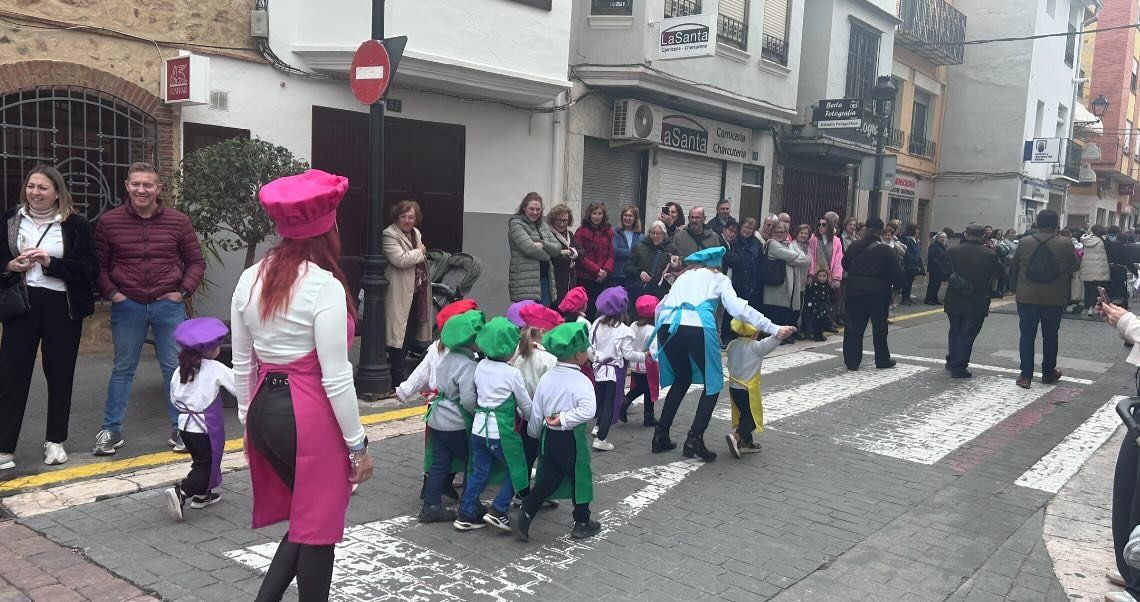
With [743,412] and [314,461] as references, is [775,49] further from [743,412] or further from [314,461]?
[314,461]

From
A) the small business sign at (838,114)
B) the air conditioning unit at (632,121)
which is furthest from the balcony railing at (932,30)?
the air conditioning unit at (632,121)

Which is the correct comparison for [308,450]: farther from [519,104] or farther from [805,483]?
[519,104]

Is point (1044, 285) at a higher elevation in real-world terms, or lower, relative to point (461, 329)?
higher

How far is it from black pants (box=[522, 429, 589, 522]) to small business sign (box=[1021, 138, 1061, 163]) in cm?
2684

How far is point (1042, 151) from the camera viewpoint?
89.2 feet

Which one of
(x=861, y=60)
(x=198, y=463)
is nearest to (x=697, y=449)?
(x=198, y=463)

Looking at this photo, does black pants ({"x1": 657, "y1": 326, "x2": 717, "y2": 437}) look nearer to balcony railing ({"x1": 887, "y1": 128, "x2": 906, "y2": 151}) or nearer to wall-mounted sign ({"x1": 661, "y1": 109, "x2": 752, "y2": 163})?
wall-mounted sign ({"x1": 661, "y1": 109, "x2": 752, "y2": 163})

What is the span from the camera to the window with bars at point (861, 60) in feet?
69.6

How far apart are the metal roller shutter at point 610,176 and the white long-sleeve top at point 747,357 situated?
8.48m

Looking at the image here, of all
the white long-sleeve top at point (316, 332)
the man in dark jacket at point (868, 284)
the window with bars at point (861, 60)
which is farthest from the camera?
the window with bars at point (861, 60)

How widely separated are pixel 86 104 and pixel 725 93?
35.7 ft

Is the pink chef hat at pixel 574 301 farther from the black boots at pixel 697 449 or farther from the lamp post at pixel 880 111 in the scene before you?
the lamp post at pixel 880 111

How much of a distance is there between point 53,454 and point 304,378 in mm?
3546

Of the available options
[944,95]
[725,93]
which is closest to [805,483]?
[725,93]
